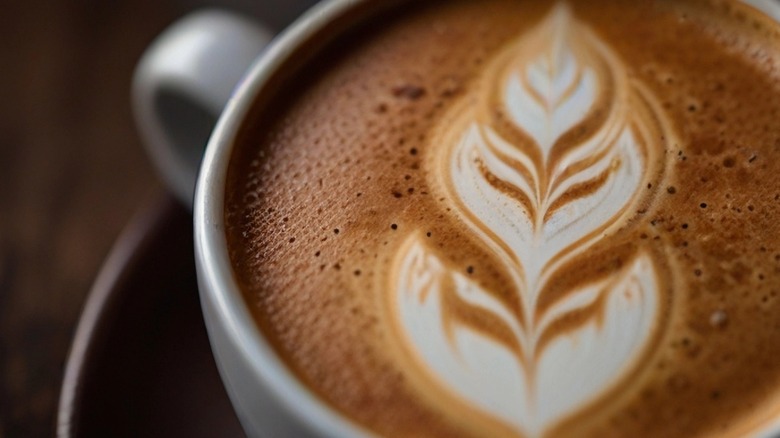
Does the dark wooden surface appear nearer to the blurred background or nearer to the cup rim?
the blurred background

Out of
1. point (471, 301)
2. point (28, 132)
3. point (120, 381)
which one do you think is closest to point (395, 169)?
point (471, 301)

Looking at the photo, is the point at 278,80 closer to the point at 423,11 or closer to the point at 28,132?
the point at 423,11

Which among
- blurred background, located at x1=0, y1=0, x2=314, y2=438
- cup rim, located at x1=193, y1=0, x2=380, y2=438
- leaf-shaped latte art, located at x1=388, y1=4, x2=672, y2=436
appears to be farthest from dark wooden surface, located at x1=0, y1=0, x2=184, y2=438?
leaf-shaped latte art, located at x1=388, y1=4, x2=672, y2=436

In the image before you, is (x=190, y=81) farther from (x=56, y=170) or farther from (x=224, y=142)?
(x=56, y=170)

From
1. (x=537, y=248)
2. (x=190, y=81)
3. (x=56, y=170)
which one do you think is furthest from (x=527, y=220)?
(x=56, y=170)

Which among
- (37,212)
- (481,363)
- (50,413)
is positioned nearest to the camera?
(481,363)

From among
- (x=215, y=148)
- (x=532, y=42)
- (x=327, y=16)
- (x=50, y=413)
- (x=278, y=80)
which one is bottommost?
(x=50, y=413)

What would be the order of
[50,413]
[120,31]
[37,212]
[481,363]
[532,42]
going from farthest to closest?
[120,31]
[37,212]
[50,413]
[532,42]
[481,363]
